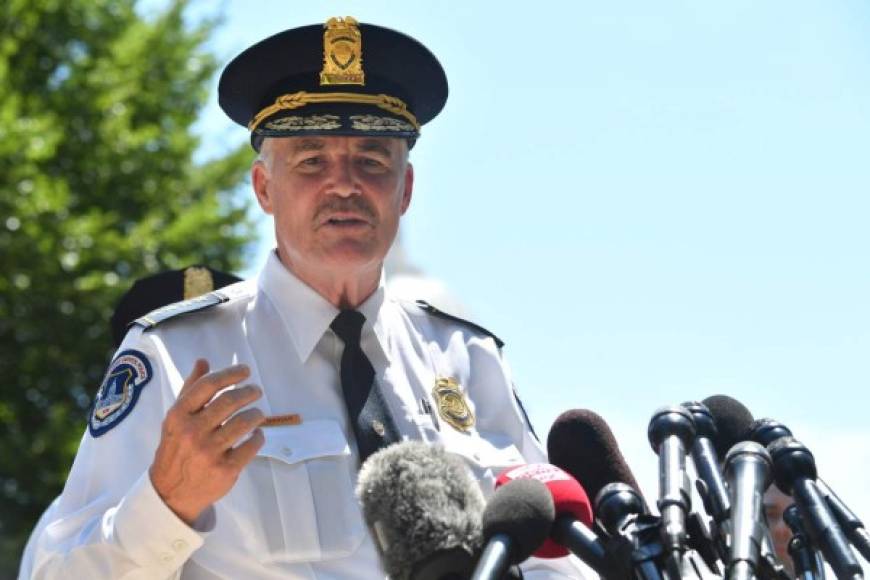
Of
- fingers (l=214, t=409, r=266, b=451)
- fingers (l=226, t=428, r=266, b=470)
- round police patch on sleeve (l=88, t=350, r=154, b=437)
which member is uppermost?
round police patch on sleeve (l=88, t=350, r=154, b=437)

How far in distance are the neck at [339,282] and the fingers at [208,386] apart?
1231mm

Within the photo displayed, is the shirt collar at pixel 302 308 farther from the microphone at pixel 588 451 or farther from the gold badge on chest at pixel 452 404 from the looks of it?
the microphone at pixel 588 451

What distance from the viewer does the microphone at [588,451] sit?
3162 mm

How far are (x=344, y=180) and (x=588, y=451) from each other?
1.30 meters

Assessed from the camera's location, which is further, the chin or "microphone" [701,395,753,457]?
the chin

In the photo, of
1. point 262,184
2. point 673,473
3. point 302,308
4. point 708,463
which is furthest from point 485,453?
point 673,473

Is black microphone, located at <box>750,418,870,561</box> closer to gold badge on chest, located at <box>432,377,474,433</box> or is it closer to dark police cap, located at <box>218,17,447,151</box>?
gold badge on chest, located at <box>432,377,474,433</box>

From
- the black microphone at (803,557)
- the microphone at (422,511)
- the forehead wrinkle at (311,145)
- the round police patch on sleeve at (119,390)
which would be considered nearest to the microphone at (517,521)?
the microphone at (422,511)

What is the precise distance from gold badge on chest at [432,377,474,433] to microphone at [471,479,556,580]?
1.52 meters

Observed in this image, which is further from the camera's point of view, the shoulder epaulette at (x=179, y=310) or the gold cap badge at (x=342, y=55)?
the gold cap badge at (x=342, y=55)

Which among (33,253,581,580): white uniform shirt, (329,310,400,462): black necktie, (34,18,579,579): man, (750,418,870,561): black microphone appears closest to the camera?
(750,418,870,561): black microphone

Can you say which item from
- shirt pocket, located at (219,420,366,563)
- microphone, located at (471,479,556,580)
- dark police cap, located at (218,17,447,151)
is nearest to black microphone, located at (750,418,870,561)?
microphone, located at (471,479,556,580)

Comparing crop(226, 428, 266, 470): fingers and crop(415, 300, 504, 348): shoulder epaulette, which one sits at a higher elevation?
crop(415, 300, 504, 348): shoulder epaulette

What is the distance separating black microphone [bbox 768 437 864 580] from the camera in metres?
2.62
